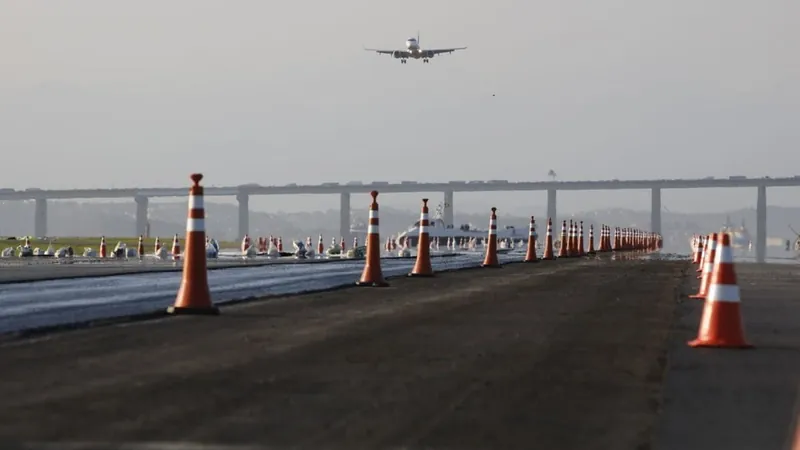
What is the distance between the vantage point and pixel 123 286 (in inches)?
655

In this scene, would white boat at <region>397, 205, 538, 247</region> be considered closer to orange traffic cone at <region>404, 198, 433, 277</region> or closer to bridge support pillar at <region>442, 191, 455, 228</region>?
bridge support pillar at <region>442, 191, 455, 228</region>

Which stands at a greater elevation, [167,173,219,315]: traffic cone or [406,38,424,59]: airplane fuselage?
[406,38,424,59]: airplane fuselage

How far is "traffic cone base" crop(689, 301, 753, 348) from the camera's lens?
9.62m

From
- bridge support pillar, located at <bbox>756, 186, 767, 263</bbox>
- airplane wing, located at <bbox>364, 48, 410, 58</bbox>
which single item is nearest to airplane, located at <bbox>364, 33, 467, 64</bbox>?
airplane wing, located at <bbox>364, 48, 410, 58</bbox>

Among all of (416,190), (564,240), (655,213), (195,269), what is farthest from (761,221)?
(195,269)

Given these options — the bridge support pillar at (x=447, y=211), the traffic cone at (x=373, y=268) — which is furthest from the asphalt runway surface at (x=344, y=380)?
the bridge support pillar at (x=447, y=211)

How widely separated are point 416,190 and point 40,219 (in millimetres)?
54211

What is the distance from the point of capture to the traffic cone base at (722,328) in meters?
9.62

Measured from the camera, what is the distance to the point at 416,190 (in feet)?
633

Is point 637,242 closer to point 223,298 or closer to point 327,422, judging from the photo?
point 223,298

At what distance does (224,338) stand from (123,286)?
748cm

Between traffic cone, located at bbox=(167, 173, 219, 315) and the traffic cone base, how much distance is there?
4005 millimetres

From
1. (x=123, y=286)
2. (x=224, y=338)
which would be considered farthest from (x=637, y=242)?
(x=224, y=338)

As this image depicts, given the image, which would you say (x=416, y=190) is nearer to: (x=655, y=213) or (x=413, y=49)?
(x=655, y=213)
